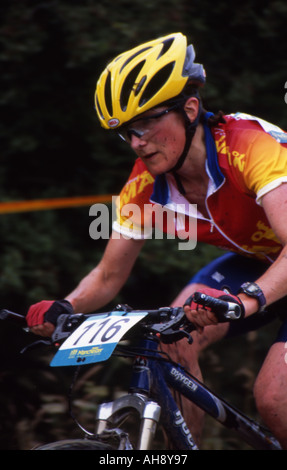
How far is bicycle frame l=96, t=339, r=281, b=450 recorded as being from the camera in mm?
2471

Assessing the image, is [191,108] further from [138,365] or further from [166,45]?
[138,365]

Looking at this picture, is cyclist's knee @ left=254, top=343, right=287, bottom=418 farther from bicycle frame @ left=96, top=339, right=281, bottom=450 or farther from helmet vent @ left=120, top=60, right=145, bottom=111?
helmet vent @ left=120, top=60, right=145, bottom=111

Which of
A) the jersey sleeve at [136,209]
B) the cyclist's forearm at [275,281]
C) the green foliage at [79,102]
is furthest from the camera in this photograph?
the green foliage at [79,102]

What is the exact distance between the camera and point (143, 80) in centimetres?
293

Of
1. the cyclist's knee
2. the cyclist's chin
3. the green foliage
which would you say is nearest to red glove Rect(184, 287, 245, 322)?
the cyclist's knee

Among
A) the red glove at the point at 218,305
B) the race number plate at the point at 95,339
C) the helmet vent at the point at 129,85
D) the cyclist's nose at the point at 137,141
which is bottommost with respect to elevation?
the race number plate at the point at 95,339

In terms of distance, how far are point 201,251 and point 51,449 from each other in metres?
3.85

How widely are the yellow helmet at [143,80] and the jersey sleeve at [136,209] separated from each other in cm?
45

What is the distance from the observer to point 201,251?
20.1ft

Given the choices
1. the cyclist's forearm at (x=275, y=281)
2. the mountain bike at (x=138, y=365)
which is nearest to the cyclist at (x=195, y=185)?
the cyclist's forearm at (x=275, y=281)

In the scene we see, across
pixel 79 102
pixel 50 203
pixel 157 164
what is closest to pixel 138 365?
pixel 157 164

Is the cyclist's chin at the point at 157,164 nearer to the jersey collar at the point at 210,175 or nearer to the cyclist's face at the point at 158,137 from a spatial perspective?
the cyclist's face at the point at 158,137

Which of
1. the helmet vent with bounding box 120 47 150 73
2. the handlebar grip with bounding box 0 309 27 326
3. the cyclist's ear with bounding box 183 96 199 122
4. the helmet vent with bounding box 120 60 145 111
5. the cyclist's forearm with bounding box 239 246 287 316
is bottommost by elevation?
the handlebar grip with bounding box 0 309 27 326

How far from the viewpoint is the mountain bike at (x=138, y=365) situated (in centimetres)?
243
